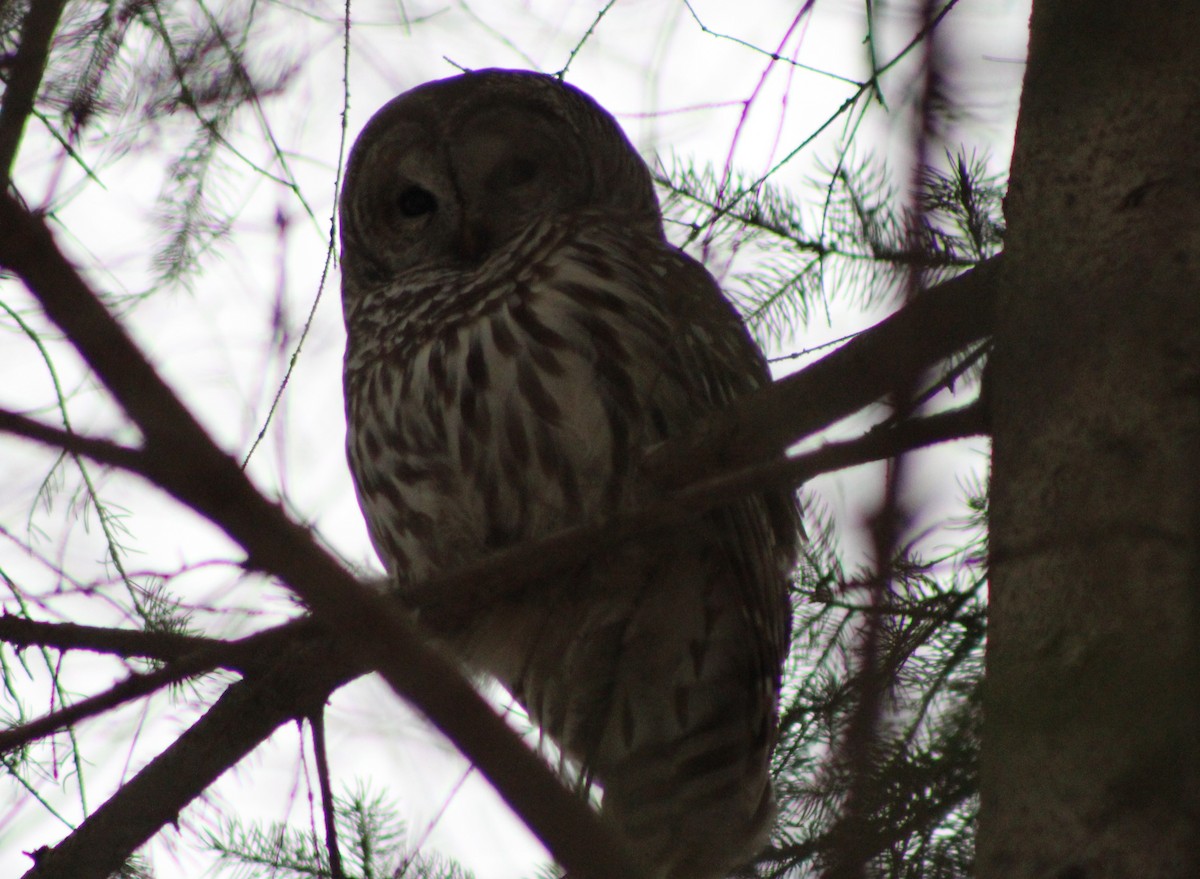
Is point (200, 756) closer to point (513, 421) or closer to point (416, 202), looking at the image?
point (513, 421)

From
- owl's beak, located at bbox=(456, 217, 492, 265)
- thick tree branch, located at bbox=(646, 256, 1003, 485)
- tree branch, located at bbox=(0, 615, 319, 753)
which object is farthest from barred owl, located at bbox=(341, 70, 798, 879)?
tree branch, located at bbox=(0, 615, 319, 753)

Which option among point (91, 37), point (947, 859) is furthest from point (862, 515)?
point (91, 37)

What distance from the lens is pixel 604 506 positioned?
125 inches

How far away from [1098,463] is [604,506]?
5.74 ft

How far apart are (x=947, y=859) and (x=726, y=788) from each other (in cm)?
95

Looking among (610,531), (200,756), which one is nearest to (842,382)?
(610,531)

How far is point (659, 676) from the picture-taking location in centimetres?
330

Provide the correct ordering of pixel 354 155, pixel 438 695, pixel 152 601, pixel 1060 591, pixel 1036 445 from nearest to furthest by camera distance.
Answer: pixel 438 695
pixel 1060 591
pixel 1036 445
pixel 152 601
pixel 354 155

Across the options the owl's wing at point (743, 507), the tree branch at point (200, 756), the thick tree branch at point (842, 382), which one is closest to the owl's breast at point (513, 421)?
the owl's wing at point (743, 507)

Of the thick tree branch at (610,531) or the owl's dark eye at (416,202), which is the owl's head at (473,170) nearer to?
the owl's dark eye at (416,202)

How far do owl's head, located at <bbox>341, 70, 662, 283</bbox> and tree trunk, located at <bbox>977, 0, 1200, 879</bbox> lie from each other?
237cm

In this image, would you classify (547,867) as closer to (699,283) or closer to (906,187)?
(699,283)

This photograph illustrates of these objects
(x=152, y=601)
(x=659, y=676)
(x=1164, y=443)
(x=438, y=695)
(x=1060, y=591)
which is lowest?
(x=438, y=695)

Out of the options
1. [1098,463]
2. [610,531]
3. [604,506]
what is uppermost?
[604,506]
